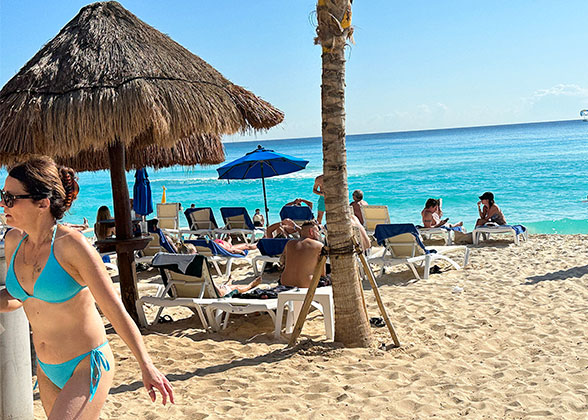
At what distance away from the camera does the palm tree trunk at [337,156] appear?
4594 millimetres

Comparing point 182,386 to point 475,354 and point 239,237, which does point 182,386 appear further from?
point 239,237

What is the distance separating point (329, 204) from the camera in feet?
15.4

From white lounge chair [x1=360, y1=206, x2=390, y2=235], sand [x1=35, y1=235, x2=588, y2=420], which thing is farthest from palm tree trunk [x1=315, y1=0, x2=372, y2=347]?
white lounge chair [x1=360, y1=206, x2=390, y2=235]

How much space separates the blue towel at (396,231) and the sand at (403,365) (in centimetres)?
110

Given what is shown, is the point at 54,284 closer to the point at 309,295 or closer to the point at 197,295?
the point at 309,295

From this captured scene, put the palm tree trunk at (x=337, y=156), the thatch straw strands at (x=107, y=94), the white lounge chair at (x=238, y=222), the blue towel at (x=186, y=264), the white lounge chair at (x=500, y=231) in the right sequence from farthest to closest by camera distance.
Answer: the white lounge chair at (x=238, y=222) < the white lounge chair at (x=500, y=231) < the blue towel at (x=186, y=264) < the thatch straw strands at (x=107, y=94) < the palm tree trunk at (x=337, y=156)

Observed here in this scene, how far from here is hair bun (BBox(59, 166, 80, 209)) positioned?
216 centimetres

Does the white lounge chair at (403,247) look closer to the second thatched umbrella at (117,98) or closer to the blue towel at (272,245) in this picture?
the blue towel at (272,245)

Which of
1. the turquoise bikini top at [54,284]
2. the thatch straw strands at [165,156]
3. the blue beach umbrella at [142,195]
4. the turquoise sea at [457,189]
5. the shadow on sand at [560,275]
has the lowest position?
the turquoise sea at [457,189]

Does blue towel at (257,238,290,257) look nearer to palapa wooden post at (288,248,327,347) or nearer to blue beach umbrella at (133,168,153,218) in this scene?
palapa wooden post at (288,248,327,347)

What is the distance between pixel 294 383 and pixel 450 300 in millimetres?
2897

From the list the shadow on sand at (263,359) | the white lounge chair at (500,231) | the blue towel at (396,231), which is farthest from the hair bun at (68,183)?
the white lounge chair at (500,231)

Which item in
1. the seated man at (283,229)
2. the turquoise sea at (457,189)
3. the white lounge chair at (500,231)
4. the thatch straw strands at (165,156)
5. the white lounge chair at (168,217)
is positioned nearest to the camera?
the thatch straw strands at (165,156)

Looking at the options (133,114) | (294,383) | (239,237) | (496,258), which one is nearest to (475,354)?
(294,383)
